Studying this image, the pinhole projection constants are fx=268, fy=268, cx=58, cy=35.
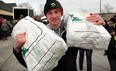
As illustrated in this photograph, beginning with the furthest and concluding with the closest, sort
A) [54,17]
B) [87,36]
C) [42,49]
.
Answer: [54,17] < [87,36] < [42,49]

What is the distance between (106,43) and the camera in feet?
7.50

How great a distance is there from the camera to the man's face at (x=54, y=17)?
2.38 m

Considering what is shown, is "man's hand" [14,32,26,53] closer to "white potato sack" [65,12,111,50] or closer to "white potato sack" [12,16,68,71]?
"white potato sack" [12,16,68,71]

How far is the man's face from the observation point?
2.38m

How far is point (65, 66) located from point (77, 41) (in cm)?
29

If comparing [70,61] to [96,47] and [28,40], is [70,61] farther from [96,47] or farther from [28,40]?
[28,40]

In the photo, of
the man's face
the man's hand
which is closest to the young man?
the man's face

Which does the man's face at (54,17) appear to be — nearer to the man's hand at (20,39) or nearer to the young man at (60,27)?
the young man at (60,27)

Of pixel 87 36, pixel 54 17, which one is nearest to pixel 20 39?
pixel 54 17

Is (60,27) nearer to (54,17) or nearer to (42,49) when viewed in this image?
(54,17)

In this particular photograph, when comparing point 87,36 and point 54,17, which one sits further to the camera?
point 54,17

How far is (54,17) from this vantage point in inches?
93.2

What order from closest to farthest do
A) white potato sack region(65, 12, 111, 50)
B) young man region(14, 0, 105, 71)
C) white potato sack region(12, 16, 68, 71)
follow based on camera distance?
1. white potato sack region(12, 16, 68, 71)
2. white potato sack region(65, 12, 111, 50)
3. young man region(14, 0, 105, 71)

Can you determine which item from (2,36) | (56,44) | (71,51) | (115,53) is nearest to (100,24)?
(71,51)
